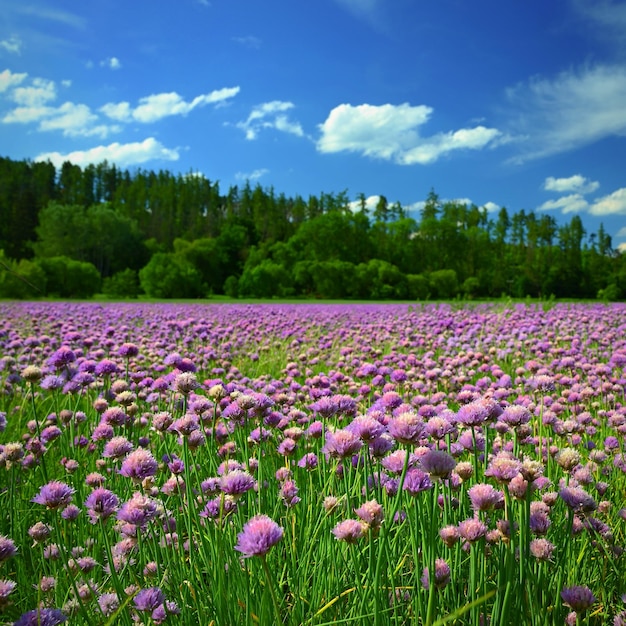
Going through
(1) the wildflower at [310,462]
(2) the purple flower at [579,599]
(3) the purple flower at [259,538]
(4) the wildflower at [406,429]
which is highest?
(4) the wildflower at [406,429]

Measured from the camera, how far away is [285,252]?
58.8m

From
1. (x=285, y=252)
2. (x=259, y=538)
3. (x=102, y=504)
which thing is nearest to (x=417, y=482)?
(x=259, y=538)

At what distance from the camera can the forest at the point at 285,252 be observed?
46.1 metres

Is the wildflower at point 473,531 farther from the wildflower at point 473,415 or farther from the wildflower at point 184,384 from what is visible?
the wildflower at point 184,384

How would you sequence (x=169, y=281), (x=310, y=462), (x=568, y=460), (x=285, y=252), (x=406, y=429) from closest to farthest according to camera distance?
(x=406, y=429)
(x=568, y=460)
(x=310, y=462)
(x=169, y=281)
(x=285, y=252)

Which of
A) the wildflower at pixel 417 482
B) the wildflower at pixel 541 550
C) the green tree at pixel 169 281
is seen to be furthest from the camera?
the green tree at pixel 169 281

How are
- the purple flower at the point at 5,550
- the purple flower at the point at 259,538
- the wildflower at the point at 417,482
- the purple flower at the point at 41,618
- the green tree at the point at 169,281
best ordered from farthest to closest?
the green tree at the point at 169,281, the wildflower at the point at 417,482, the purple flower at the point at 5,550, the purple flower at the point at 41,618, the purple flower at the point at 259,538

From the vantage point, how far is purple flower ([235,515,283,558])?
110cm

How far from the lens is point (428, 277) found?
52.1 meters

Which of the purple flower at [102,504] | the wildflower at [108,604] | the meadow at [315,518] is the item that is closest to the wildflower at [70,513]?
the meadow at [315,518]

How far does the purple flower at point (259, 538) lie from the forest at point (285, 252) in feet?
93.5

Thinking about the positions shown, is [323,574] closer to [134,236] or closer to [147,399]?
[147,399]

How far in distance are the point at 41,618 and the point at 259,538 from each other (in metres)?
0.66

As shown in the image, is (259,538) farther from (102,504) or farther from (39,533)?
(39,533)
